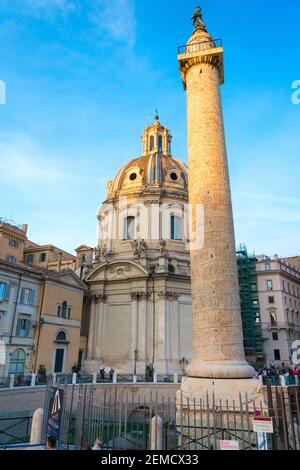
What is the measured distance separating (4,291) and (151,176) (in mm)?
20594

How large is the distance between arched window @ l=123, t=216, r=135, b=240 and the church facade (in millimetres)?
110

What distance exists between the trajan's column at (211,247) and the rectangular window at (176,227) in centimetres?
2244

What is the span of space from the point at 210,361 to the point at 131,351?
2018cm

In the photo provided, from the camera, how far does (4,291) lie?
2430 cm

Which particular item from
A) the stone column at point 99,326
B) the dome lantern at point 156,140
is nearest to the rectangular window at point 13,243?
the stone column at point 99,326

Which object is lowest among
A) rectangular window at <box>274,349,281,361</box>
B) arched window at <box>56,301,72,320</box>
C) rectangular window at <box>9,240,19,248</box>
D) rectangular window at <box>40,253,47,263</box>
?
rectangular window at <box>274,349,281,361</box>

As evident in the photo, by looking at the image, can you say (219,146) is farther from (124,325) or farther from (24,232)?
(24,232)

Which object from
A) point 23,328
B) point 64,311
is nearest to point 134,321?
point 64,311

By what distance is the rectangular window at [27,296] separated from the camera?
25703 mm

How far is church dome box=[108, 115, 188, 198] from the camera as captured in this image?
3869cm

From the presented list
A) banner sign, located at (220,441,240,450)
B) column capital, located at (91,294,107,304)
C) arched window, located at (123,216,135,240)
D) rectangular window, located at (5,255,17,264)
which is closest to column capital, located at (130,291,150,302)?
column capital, located at (91,294,107,304)

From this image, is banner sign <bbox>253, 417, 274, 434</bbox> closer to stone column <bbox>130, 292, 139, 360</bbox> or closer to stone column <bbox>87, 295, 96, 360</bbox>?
stone column <bbox>130, 292, 139, 360</bbox>

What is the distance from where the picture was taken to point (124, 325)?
32.7 metres

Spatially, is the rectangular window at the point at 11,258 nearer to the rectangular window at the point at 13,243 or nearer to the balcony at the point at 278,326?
the rectangular window at the point at 13,243
